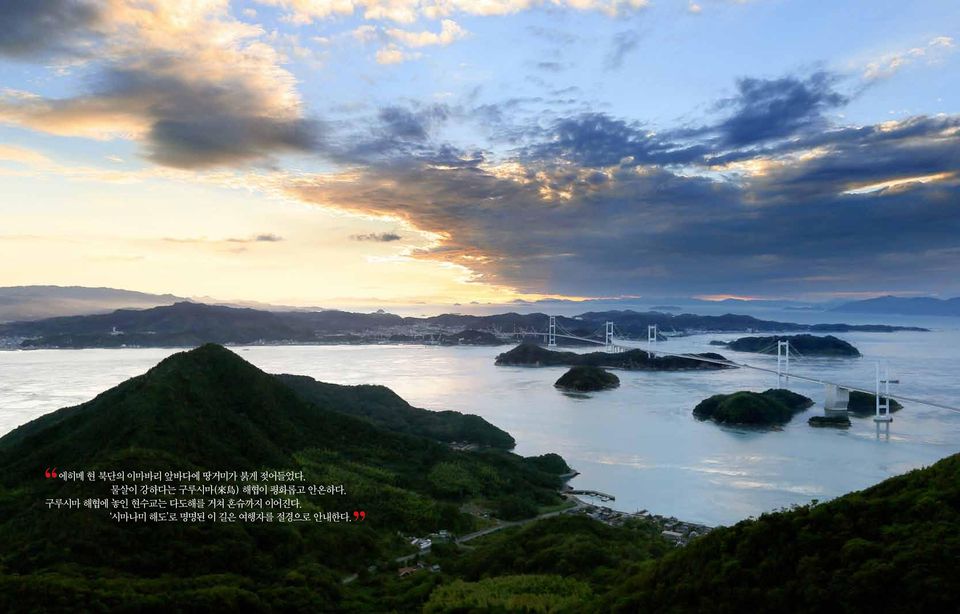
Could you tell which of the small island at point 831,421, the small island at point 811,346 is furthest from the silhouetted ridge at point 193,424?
the small island at point 811,346

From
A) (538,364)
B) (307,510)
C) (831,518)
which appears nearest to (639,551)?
(831,518)

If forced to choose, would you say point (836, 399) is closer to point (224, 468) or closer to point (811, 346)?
point (224, 468)

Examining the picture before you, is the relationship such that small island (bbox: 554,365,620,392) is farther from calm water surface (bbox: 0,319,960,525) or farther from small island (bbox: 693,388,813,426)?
small island (bbox: 693,388,813,426)

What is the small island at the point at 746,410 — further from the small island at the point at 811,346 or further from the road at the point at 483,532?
the small island at the point at 811,346

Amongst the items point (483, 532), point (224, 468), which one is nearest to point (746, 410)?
point (483, 532)

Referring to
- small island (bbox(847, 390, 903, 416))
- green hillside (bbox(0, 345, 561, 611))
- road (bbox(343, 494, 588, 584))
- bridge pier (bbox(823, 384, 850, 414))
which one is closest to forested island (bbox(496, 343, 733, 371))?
small island (bbox(847, 390, 903, 416))

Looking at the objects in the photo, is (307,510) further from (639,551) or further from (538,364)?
(538,364)
